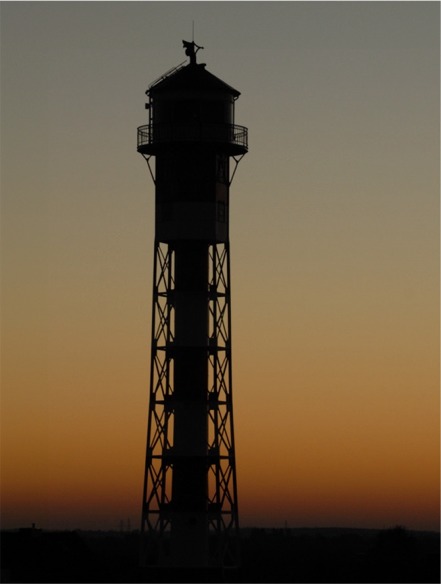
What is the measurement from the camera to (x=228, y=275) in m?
113

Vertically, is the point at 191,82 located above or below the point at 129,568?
above

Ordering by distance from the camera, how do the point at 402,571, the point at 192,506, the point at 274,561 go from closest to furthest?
the point at 192,506 < the point at 402,571 < the point at 274,561

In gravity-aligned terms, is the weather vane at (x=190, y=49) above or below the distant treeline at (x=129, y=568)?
above

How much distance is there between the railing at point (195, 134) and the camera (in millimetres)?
114125

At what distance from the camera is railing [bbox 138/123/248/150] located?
114 metres

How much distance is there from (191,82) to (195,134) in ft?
10.3

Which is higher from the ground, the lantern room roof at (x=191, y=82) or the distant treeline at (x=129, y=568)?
the lantern room roof at (x=191, y=82)

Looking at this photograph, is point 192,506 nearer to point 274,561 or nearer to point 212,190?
point 212,190

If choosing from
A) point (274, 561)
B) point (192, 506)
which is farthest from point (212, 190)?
point (274, 561)

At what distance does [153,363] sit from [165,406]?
248 cm

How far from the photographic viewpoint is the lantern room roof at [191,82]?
114875 millimetres

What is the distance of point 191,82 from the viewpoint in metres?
115

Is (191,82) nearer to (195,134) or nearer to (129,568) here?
(195,134)

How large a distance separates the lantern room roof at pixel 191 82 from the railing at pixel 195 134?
207 cm
